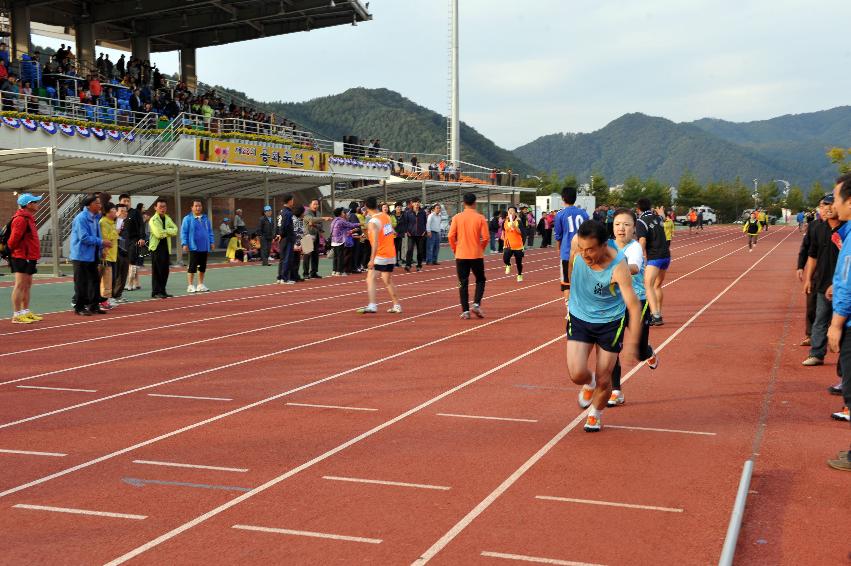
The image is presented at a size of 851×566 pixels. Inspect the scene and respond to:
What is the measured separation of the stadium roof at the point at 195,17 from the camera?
38.6 metres

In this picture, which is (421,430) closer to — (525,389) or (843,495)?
(525,389)

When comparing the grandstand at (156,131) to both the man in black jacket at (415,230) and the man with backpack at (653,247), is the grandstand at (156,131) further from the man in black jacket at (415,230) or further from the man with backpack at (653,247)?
the man with backpack at (653,247)

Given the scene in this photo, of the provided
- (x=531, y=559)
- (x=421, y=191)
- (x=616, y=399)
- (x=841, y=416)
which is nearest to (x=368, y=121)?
(x=421, y=191)

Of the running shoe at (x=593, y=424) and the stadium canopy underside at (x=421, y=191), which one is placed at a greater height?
the stadium canopy underside at (x=421, y=191)

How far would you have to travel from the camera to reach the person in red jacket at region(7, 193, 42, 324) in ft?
41.1

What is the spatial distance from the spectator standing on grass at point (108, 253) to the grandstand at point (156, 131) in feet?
17.0

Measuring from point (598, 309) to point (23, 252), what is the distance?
30.4 ft

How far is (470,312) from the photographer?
45.3 feet

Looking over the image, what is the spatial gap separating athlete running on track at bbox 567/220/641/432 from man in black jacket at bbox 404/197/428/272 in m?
18.6

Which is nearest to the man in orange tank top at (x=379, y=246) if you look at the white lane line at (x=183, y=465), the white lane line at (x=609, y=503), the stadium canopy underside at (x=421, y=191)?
the white lane line at (x=183, y=465)

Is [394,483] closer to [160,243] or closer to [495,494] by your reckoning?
[495,494]

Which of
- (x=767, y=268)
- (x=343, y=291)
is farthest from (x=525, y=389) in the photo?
(x=767, y=268)

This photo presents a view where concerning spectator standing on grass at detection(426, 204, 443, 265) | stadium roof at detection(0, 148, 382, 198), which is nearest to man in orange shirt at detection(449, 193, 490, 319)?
stadium roof at detection(0, 148, 382, 198)

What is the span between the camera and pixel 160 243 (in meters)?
16.4
